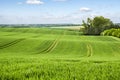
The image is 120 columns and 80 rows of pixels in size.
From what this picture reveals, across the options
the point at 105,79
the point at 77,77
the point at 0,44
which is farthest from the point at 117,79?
the point at 0,44

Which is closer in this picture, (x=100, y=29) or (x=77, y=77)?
(x=77, y=77)

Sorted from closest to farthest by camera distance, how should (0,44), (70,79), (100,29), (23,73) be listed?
(70,79) → (23,73) → (0,44) → (100,29)

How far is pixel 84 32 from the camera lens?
184 m

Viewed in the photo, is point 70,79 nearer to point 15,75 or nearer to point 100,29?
point 15,75

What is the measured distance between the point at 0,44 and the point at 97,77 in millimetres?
59977

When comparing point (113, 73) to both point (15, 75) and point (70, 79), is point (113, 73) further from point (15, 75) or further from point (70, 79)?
point (15, 75)

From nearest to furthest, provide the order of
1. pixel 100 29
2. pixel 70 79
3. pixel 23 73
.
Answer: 1. pixel 70 79
2. pixel 23 73
3. pixel 100 29

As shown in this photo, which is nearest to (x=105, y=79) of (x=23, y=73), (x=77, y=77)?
(x=77, y=77)

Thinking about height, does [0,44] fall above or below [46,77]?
below

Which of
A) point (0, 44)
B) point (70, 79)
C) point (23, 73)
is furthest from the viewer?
point (0, 44)

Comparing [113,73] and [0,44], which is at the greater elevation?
[113,73]

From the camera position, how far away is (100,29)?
183625 millimetres

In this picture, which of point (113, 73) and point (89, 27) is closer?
Answer: point (113, 73)

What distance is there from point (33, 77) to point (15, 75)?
26.9 inches
